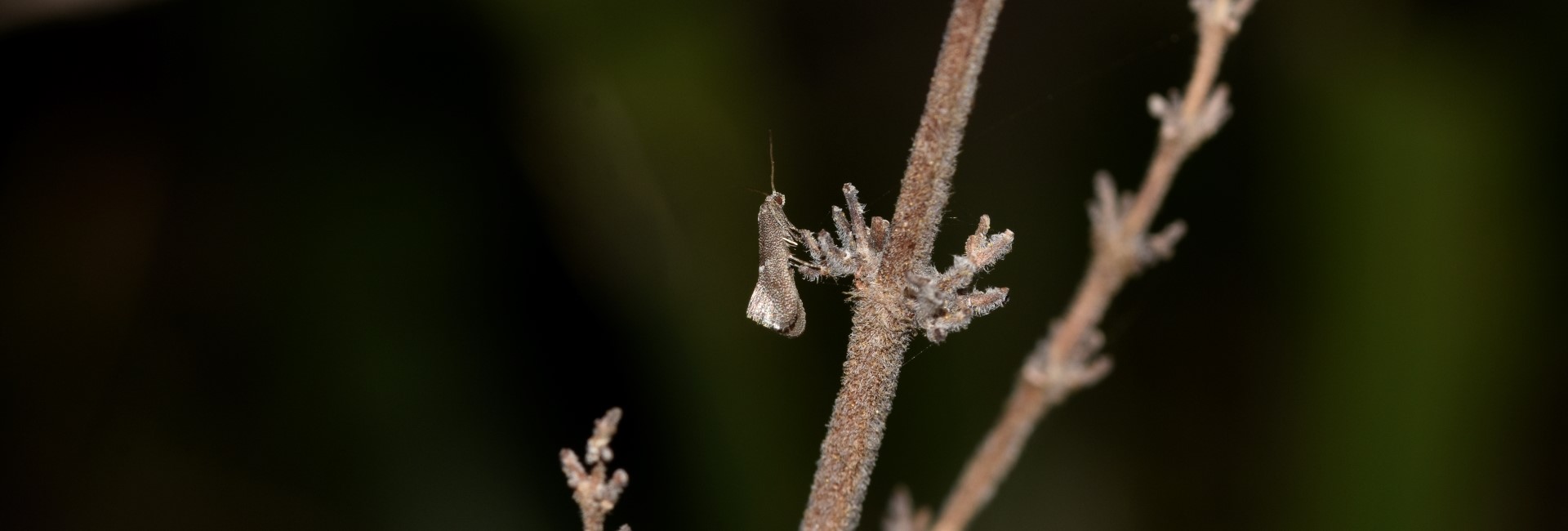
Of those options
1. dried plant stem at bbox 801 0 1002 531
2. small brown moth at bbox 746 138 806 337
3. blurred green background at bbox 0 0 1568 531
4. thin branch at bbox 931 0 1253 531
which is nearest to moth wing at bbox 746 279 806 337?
small brown moth at bbox 746 138 806 337

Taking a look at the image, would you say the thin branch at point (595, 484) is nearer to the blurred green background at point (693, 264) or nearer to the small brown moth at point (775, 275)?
the small brown moth at point (775, 275)

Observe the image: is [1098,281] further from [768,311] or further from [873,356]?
[768,311]

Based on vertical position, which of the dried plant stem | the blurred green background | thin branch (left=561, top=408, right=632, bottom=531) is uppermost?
the blurred green background

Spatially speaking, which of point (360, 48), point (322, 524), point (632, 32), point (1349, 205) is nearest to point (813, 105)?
point (632, 32)

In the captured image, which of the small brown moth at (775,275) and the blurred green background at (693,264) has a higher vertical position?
the blurred green background at (693,264)

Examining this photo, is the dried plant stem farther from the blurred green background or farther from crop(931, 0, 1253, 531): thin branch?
the blurred green background

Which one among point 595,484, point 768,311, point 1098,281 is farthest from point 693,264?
point 1098,281

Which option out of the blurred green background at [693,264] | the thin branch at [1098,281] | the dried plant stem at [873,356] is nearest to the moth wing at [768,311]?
the dried plant stem at [873,356]
